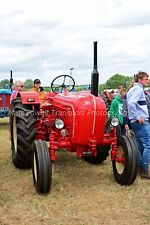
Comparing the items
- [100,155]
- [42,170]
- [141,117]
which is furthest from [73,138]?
[100,155]

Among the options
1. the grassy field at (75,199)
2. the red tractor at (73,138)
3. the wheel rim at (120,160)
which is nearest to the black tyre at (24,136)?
the red tractor at (73,138)

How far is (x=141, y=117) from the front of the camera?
5879 millimetres

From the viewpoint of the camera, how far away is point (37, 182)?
504 cm

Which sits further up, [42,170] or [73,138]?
[73,138]

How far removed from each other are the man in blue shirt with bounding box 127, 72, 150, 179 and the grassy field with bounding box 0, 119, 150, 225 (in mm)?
324

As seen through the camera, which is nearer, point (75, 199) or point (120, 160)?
point (75, 199)

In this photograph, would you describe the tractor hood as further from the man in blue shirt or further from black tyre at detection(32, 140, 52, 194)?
the man in blue shirt

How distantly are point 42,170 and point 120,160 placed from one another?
1.21 m

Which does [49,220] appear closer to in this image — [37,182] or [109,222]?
[109,222]

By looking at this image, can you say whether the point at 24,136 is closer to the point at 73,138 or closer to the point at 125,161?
the point at 73,138

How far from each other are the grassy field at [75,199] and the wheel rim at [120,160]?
0.67 feet

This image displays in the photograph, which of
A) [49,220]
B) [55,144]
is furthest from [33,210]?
[55,144]

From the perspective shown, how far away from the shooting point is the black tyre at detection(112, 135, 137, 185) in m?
5.30

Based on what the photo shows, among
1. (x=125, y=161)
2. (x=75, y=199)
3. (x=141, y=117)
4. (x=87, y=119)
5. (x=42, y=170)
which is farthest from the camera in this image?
(x=141, y=117)
